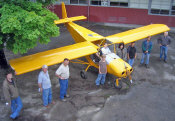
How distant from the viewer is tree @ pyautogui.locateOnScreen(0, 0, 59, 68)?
19.0 ft

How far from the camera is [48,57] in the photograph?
7.50m

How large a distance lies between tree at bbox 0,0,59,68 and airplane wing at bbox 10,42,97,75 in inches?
28.8

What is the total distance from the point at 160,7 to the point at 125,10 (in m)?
2.90

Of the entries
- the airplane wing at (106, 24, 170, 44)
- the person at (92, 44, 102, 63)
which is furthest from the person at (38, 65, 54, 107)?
the airplane wing at (106, 24, 170, 44)

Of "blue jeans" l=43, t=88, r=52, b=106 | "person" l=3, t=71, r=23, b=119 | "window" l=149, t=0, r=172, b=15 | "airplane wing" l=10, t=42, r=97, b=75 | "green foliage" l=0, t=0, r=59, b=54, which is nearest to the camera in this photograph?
"person" l=3, t=71, r=23, b=119

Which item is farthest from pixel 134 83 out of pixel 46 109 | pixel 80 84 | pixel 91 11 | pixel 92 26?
pixel 91 11

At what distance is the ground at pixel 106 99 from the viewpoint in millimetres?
6266

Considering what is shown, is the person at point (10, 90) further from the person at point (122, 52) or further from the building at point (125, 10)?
the building at point (125, 10)

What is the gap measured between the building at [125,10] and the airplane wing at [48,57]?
8243 mm

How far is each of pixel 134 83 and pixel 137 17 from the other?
8990 mm

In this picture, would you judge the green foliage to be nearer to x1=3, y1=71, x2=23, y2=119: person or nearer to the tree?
the tree

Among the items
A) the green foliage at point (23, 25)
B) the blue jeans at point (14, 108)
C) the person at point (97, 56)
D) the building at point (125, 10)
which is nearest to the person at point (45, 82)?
the blue jeans at point (14, 108)

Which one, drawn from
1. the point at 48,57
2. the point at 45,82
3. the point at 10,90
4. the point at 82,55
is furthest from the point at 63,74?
the point at 10,90

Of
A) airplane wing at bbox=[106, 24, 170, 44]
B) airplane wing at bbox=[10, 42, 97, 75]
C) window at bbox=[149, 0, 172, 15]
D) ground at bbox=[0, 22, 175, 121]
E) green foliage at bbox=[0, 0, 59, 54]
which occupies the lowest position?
ground at bbox=[0, 22, 175, 121]
